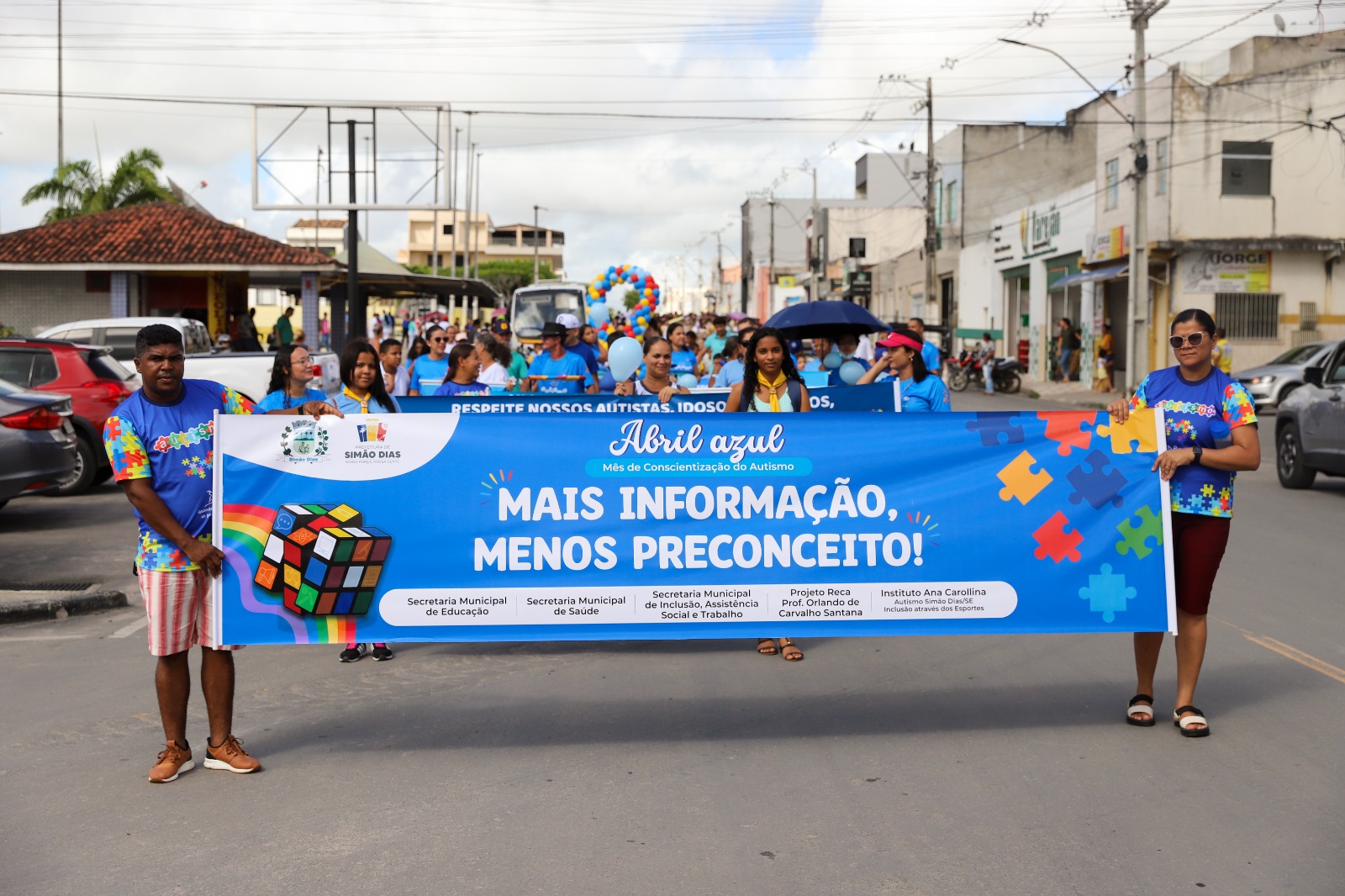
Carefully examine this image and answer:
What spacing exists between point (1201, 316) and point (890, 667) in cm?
260

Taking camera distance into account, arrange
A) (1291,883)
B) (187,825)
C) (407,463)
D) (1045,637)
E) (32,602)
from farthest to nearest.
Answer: (32,602), (1045,637), (407,463), (187,825), (1291,883)

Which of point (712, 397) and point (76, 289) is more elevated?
point (76, 289)

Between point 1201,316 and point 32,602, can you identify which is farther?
point 32,602

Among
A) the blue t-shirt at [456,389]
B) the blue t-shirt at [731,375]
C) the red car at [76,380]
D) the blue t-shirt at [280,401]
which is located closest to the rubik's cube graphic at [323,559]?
the blue t-shirt at [280,401]

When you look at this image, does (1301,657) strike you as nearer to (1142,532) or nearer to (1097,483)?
(1142,532)

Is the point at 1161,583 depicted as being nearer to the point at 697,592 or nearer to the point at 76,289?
the point at 697,592

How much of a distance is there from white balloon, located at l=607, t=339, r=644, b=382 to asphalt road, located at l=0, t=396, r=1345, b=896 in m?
5.00

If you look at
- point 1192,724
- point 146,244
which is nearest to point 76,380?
point 1192,724

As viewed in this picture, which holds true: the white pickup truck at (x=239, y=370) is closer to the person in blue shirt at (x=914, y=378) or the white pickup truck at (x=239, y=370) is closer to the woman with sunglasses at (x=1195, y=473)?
the person in blue shirt at (x=914, y=378)

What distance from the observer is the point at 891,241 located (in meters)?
85.8

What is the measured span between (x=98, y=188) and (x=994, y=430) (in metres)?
45.9

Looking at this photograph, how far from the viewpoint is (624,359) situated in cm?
1299

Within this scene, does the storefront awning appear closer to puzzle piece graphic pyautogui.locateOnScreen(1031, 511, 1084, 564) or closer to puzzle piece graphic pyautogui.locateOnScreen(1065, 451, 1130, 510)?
puzzle piece graphic pyautogui.locateOnScreen(1065, 451, 1130, 510)

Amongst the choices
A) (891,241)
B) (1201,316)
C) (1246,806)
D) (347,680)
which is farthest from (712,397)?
(891,241)
